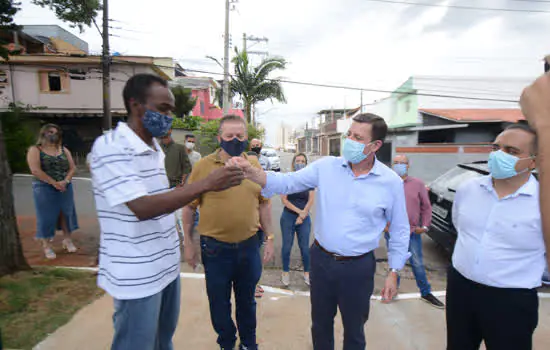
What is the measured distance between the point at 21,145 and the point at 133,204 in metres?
16.0

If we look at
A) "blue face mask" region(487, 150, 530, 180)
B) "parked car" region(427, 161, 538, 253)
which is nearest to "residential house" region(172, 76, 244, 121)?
"parked car" region(427, 161, 538, 253)

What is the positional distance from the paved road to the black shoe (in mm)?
1450

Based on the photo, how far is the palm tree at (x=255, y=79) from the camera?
17531 millimetres

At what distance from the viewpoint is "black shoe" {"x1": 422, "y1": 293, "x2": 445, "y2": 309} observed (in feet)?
11.1

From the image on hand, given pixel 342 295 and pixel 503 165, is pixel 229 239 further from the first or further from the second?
pixel 503 165

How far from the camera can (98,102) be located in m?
19.0

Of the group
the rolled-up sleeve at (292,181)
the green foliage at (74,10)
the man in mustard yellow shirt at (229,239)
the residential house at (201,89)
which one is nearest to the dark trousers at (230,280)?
the man in mustard yellow shirt at (229,239)

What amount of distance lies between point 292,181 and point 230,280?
35.8 inches

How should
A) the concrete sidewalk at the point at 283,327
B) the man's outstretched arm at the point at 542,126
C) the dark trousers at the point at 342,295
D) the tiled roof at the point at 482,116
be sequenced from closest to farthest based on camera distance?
1. the man's outstretched arm at the point at 542,126
2. the dark trousers at the point at 342,295
3. the concrete sidewalk at the point at 283,327
4. the tiled roof at the point at 482,116

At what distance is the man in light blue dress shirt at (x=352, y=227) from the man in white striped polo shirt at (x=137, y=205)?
1.97 feet

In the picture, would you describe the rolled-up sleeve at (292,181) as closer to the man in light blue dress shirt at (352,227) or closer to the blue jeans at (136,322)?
the man in light blue dress shirt at (352,227)

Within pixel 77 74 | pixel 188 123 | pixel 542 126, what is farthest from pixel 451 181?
pixel 77 74

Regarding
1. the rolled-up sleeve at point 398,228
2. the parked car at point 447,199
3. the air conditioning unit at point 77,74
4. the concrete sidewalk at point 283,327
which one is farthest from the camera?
the air conditioning unit at point 77,74

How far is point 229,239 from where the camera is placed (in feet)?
7.41
